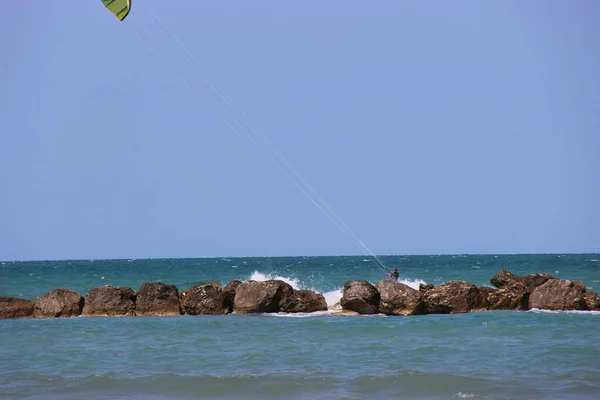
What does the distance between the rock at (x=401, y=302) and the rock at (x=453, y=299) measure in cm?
25

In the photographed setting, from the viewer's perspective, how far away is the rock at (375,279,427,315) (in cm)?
2331

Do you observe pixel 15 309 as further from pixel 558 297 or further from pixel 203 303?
pixel 558 297

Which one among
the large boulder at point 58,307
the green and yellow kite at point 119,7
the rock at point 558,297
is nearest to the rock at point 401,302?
the rock at point 558,297

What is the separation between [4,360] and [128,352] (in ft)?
8.11

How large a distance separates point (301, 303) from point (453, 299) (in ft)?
15.0

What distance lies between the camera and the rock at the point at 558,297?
2409 cm

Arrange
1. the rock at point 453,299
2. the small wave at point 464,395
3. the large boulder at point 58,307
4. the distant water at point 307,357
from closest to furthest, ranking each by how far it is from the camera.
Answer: the small wave at point 464,395, the distant water at point 307,357, the rock at point 453,299, the large boulder at point 58,307

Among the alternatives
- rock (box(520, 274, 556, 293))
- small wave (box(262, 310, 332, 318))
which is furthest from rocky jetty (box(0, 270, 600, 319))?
rock (box(520, 274, 556, 293))

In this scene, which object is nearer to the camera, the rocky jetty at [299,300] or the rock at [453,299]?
the rock at [453,299]

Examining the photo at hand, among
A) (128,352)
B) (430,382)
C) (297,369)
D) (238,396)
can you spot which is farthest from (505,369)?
(128,352)

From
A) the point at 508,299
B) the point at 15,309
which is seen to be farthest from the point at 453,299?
the point at 15,309

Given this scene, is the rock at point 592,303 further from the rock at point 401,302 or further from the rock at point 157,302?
the rock at point 157,302

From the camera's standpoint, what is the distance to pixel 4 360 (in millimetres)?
16406

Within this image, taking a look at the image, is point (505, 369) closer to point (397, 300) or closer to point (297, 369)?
point (297, 369)
